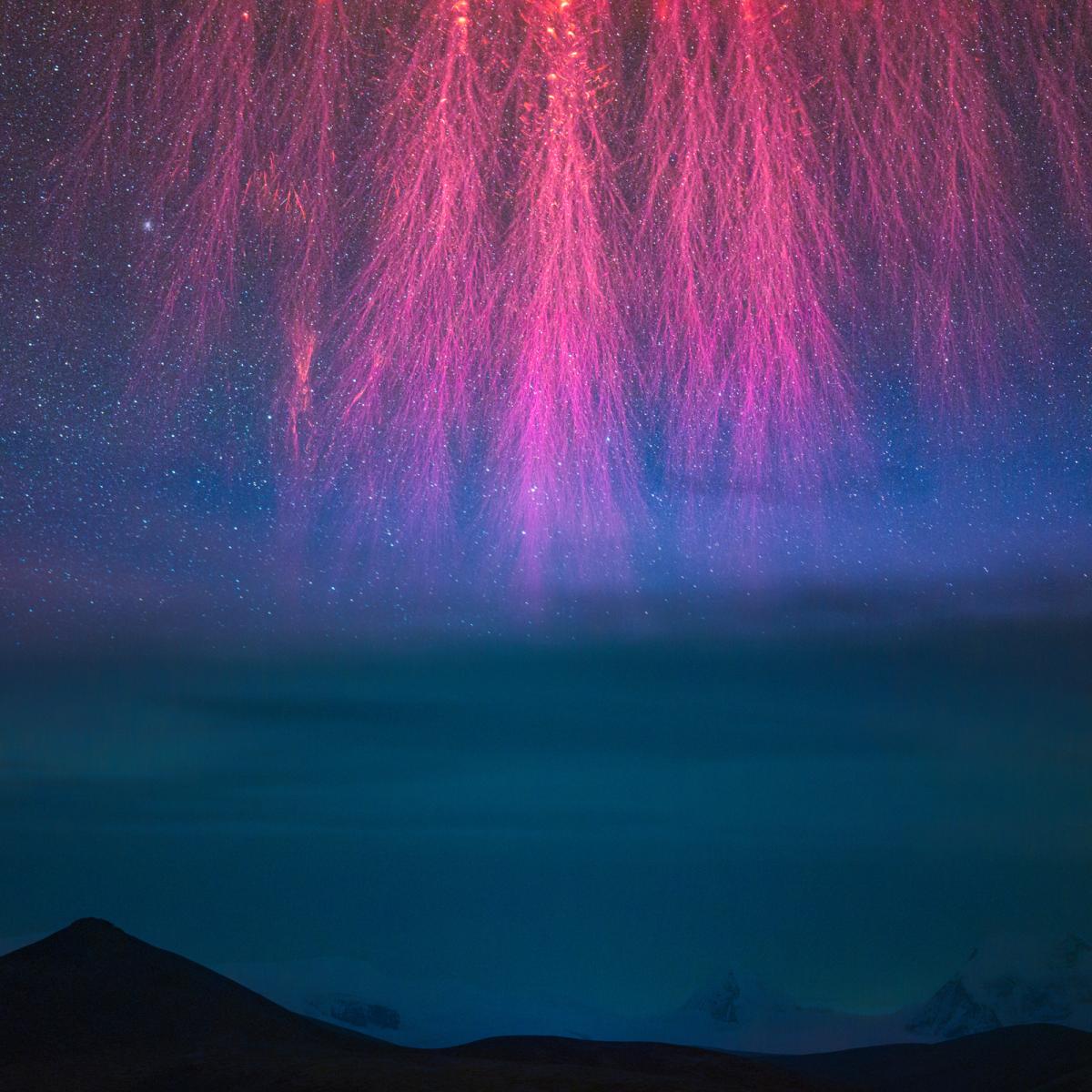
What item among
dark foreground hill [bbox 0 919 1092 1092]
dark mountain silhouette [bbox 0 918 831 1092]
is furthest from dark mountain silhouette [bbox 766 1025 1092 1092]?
dark mountain silhouette [bbox 0 918 831 1092]

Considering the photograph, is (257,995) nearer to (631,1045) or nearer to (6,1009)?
(6,1009)

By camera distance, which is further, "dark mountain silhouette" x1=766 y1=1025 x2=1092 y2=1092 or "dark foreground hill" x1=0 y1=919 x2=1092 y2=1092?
"dark mountain silhouette" x1=766 y1=1025 x2=1092 y2=1092

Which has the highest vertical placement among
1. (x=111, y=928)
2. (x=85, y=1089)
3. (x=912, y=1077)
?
(x=111, y=928)

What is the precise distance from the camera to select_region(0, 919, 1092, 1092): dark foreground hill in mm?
46188

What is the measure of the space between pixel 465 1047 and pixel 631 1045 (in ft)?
29.5

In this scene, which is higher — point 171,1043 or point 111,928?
point 111,928

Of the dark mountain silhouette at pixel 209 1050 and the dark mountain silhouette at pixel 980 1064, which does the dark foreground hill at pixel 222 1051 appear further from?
the dark mountain silhouette at pixel 980 1064

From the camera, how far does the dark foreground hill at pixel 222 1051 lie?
4619 centimetres

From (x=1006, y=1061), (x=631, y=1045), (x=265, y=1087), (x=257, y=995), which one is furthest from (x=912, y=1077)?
(x=265, y=1087)

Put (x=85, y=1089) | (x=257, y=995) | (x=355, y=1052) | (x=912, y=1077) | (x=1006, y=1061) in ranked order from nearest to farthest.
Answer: (x=85, y=1089), (x=355, y=1052), (x=257, y=995), (x=1006, y=1061), (x=912, y=1077)

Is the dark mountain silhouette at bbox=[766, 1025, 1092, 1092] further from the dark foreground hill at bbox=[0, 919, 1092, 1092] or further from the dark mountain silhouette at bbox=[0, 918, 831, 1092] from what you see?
the dark mountain silhouette at bbox=[0, 918, 831, 1092]

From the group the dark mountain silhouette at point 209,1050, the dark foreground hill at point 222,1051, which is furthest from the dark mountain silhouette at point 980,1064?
the dark mountain silhouette at point 209,1050

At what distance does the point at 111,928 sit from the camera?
77812 millimetres

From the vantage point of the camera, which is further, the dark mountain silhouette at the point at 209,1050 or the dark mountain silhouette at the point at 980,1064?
the dark mountain silhouette at the point at 980,1064
